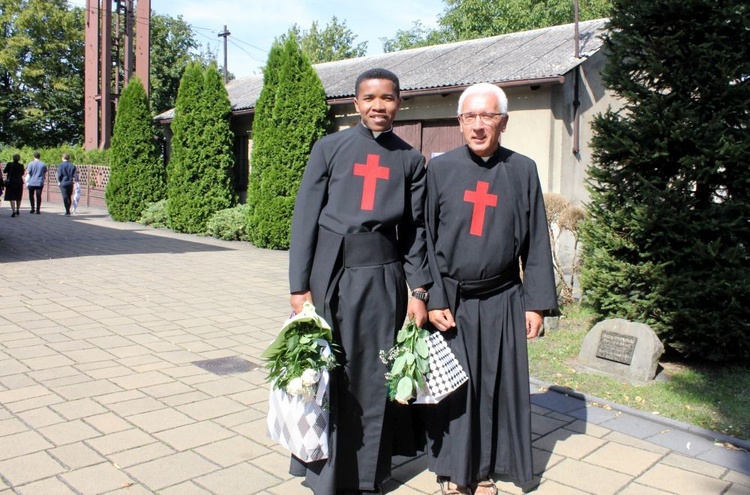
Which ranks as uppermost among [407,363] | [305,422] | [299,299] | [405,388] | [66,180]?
[66,180]

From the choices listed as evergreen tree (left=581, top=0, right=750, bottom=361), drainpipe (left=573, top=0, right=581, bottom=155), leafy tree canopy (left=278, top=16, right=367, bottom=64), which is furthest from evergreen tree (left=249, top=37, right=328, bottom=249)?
leafy tree canopy (left=278, top=16, right=367, bottom=64)

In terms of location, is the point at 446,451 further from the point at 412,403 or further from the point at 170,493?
the point at 170,493

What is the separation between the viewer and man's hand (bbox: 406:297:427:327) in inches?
130

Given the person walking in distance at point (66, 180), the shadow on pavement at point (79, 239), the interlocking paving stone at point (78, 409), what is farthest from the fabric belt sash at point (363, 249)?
the person walking in distance at point (66, 180)

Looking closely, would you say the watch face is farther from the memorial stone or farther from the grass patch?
the memorial stone

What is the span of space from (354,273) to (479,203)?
726 millimetres

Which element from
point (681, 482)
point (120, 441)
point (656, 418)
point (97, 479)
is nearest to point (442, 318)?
point (681, 482)

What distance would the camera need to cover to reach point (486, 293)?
342 centimetres

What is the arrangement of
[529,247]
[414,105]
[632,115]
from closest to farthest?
[529,247], [632,115], [414,105]

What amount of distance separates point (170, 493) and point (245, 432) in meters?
0.87

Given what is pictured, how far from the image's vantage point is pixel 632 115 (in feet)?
19.0

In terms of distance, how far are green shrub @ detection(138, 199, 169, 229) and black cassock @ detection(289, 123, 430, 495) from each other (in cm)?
1495

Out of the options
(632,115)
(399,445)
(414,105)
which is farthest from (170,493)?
(414,105)

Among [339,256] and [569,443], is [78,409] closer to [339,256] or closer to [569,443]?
[339,256]
